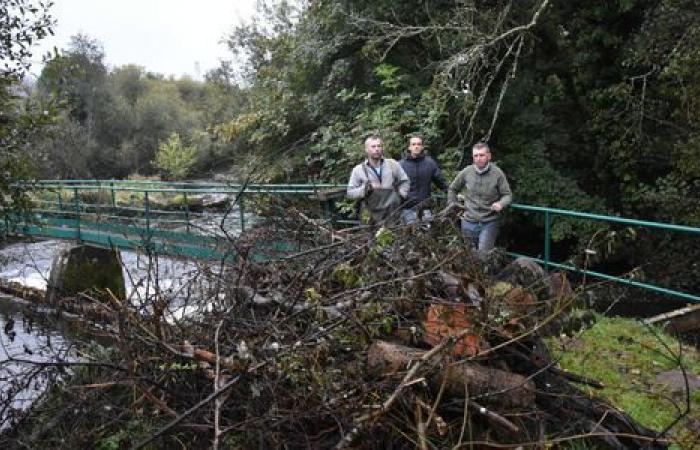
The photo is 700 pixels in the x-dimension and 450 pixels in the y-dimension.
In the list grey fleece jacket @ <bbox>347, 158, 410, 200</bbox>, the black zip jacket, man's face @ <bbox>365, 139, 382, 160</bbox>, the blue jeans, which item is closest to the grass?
the blue jeans

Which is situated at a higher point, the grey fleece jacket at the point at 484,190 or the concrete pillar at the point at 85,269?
the grey fleece jacket at the point at 484,190

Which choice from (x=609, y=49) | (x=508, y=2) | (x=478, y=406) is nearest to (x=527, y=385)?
(x=478, y=406)

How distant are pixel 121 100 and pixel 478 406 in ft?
110

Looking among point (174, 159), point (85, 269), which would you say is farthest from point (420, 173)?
point (174, 159)

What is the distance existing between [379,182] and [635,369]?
9.73 feet

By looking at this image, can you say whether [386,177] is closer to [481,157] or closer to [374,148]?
[374,148]

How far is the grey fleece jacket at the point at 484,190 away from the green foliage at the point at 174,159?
76.7ft

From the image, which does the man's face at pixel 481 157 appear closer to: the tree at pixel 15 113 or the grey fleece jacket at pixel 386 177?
the grey fleece jacket at pixel 386 177

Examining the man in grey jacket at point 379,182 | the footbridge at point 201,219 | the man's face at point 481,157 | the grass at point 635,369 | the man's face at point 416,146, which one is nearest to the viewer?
the grass at point 635,369

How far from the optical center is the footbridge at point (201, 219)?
525 centimetres

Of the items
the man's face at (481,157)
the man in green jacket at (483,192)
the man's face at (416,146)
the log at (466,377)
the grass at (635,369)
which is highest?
the man's face at (416,146)

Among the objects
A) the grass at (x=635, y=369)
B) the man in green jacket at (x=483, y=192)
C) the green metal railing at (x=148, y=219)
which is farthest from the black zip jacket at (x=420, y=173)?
the grass at (x=635, y=369)

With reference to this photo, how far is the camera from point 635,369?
202 inches

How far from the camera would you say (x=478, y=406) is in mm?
3092
